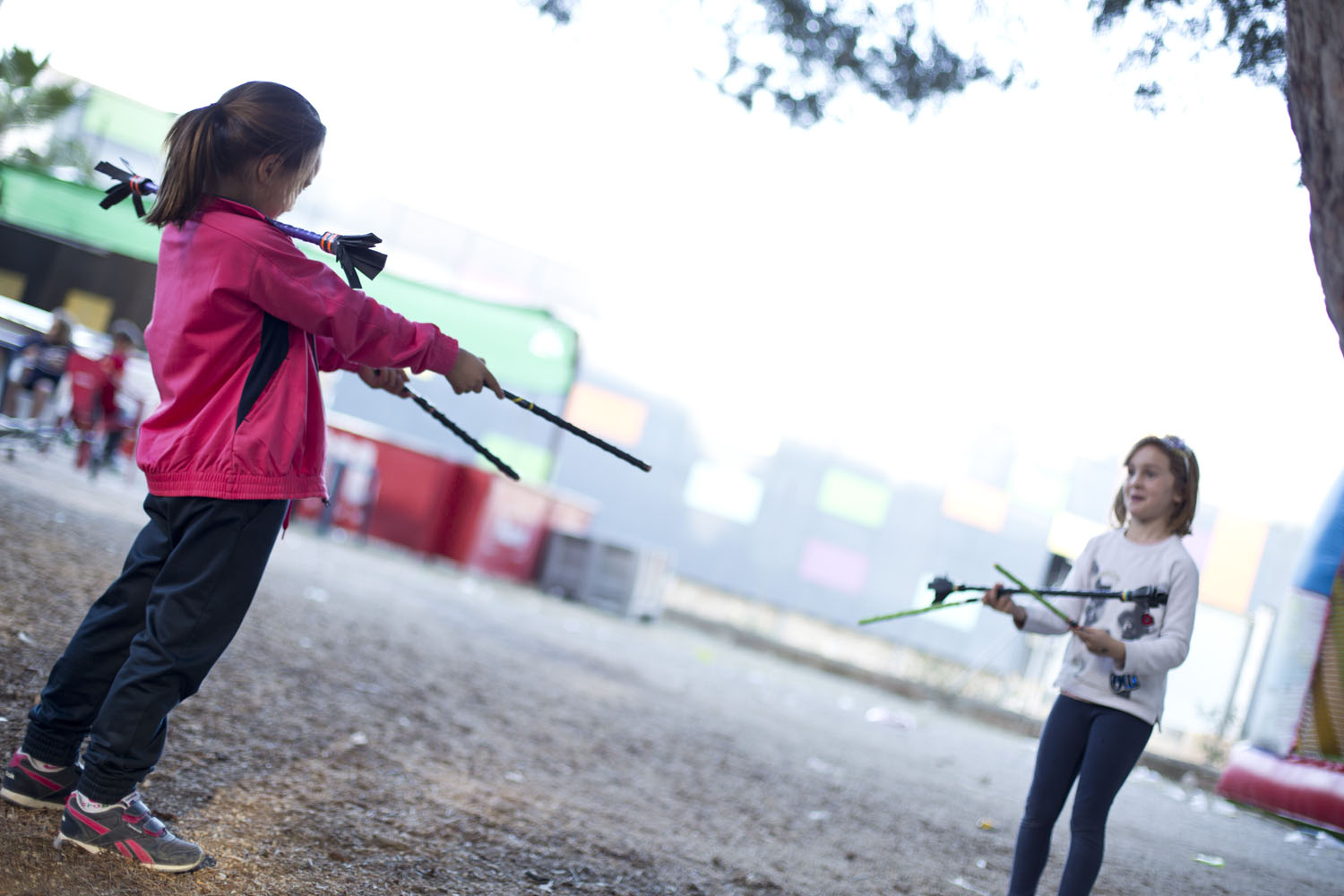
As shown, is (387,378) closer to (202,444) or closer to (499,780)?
(202,444)

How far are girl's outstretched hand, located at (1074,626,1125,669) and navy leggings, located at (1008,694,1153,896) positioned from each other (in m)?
0.17

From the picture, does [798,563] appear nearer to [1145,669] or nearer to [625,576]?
[625,576]

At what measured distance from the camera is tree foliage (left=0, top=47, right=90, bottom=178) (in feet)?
33.5

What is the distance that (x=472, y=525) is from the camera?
13.4m

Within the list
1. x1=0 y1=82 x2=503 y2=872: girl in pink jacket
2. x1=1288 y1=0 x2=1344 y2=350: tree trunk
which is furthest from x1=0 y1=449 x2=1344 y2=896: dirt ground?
x1=1288 y1=0 x2=1344 y2=350: tree trunk

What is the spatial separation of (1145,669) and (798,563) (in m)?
13.4

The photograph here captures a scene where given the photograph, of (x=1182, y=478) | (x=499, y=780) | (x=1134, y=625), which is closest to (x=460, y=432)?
(x=499, y=780)

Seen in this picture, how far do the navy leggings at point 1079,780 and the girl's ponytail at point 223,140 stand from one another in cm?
256

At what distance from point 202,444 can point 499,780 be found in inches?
81.7

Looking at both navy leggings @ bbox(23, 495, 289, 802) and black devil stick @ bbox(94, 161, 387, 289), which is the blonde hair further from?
navy leggings @ bbox(23, 495, 289, 802)

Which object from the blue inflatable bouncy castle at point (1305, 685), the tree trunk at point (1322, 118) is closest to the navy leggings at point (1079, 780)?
the tree trunk at point (1322, 118)

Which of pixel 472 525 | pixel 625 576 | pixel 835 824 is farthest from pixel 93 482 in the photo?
pixel 835 824

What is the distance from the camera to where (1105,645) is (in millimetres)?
2861

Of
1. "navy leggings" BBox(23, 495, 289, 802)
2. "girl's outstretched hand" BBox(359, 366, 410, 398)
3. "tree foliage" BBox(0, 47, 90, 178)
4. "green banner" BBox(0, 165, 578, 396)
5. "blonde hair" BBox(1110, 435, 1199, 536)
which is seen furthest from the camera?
"green banner" BBox(0, 165, 578, 396)
